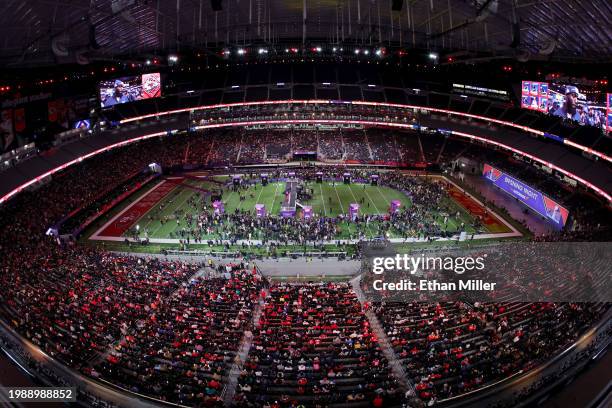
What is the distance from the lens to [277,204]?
147 feet

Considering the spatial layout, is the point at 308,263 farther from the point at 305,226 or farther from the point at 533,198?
the point at 533,198

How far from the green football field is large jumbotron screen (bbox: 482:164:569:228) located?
20.9 feet

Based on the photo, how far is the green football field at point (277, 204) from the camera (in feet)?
129

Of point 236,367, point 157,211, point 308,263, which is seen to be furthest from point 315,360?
point 157,211

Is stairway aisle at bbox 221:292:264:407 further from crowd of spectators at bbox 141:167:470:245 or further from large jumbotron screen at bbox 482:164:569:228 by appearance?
large jumbotron screen at bbox 482:164:569:228

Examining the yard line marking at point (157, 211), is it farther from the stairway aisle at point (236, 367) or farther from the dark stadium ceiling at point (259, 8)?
the stairway aisle at point (236, 367)

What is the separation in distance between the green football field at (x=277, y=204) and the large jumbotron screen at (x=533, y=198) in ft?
20.9

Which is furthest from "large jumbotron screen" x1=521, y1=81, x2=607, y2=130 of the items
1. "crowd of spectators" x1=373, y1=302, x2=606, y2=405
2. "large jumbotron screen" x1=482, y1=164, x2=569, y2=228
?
"crowd of spectators" x1=373, y1=302, x2=606, y2=405

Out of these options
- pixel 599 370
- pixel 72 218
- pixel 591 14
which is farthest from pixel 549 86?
pixel 72 218

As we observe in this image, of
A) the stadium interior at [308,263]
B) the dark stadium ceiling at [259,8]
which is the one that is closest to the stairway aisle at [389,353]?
the stadium interior at [308,263]

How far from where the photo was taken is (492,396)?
16.8 metres

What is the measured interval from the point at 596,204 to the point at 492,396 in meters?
27.1

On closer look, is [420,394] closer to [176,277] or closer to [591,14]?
[176,277]

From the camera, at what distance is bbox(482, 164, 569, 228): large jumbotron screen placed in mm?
38406
